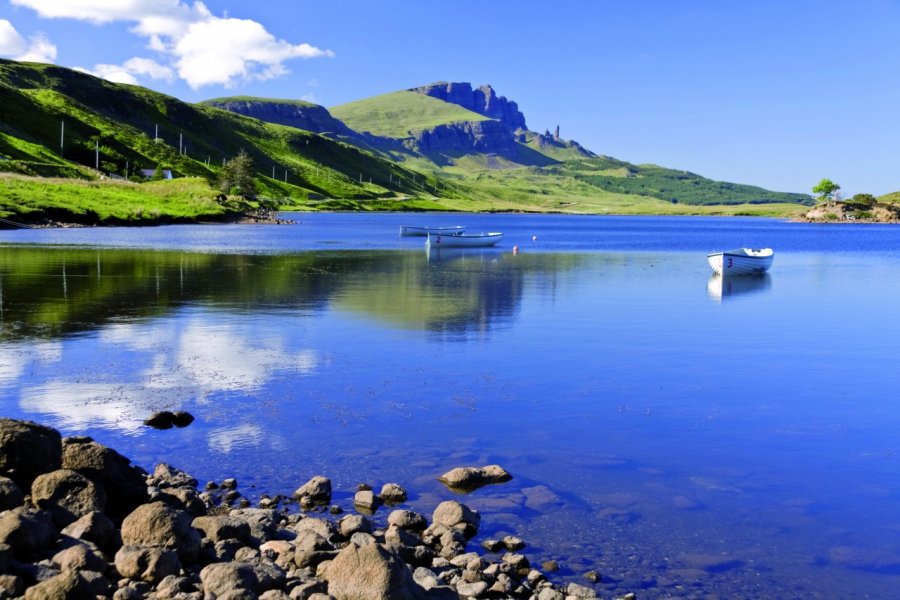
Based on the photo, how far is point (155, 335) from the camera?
32.7m

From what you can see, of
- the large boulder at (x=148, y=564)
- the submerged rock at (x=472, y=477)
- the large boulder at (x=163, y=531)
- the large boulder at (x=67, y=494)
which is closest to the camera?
the large boulder at (x=148, y=564)

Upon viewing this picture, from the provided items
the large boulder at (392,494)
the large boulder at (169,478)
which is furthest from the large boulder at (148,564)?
the large boulder at (392,494)

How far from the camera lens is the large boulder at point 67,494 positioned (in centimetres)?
1257

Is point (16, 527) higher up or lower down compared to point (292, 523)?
higher up

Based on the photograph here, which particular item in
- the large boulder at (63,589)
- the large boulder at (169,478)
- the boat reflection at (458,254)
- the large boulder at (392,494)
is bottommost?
the large boulder at (392,494)

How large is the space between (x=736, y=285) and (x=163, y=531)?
188 ft

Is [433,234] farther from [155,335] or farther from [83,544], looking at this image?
[83,544]

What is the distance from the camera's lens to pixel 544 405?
23.5 metres

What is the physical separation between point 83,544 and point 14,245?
73096 millimetres

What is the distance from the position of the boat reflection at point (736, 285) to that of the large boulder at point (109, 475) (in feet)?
151

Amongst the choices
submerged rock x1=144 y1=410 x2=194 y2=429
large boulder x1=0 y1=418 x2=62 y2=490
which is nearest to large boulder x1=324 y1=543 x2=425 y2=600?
large boulder x1=0 y1=418 x2=62 y2=490

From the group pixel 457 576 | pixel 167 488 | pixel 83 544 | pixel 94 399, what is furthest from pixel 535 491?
pixel 94 399

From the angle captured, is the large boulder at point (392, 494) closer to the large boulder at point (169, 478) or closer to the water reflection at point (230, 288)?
the large boulder at point (169, 478)

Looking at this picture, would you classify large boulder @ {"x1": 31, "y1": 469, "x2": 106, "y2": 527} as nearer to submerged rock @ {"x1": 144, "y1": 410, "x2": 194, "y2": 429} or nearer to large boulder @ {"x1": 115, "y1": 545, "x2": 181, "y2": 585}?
large boulder @ {"x1": 115, "y1": 545, "x2": 181, "y2": 585}
